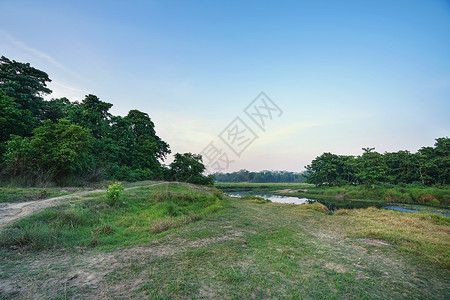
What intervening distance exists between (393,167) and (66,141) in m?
53.1

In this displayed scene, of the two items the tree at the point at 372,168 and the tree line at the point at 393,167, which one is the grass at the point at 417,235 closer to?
the tree at the point at 372,168

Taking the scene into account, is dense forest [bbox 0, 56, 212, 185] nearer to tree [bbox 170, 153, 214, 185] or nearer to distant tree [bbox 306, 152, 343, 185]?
tree [bbox 170, 153, 214, 185]

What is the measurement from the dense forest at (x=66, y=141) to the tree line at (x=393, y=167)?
3054 centimetres

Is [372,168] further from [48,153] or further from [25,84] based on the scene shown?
[25,84]

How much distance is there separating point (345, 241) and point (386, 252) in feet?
3.72

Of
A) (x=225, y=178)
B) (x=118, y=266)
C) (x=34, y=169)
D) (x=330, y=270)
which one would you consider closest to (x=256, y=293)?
(x=330, y=270)

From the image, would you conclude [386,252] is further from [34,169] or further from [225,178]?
[225,178]

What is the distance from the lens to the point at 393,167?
38.2 m

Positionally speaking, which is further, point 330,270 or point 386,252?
point 386,252

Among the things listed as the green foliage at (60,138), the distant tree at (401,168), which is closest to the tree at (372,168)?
the distant tree at (401,168)

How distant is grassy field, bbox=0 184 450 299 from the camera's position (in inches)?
121

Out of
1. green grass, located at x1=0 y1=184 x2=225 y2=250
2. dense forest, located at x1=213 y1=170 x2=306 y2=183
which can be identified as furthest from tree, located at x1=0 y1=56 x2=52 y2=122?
dense forest, located at x1=213 y1=170 x2=306 y2=183

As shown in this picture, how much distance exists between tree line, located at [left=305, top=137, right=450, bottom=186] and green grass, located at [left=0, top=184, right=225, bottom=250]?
36.9 m

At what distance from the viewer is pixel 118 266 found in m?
3.80
